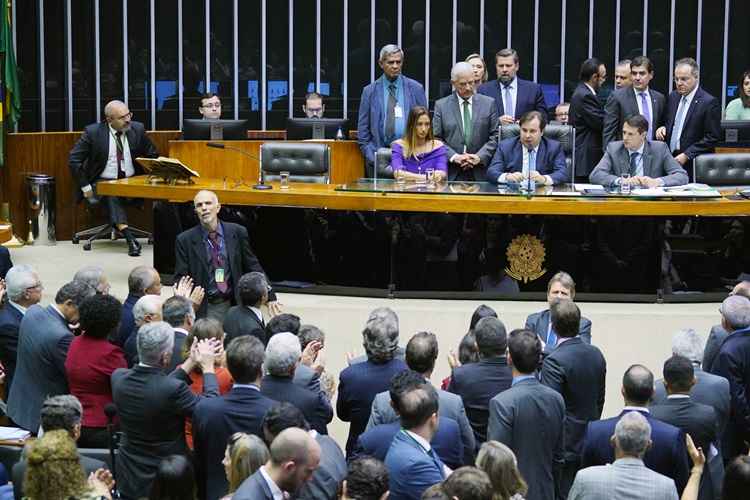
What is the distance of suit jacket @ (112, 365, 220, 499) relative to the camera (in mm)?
5922

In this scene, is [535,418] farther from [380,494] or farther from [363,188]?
[363,188]

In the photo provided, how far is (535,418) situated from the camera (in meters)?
5.92

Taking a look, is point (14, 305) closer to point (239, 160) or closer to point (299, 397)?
point (299, 397)

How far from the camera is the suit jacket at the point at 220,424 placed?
5.68m

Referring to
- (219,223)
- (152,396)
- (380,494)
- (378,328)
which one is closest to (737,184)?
(219,223)

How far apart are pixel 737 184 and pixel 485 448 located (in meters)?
6.69

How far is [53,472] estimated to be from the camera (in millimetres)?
4770

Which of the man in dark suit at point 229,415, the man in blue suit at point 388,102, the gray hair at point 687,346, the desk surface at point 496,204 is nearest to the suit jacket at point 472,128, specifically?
the man in blue suit at point 388,102

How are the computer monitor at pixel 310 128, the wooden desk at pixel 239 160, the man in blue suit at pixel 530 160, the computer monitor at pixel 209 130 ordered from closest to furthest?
1. the man in blue suit at pixel 530 160
2. the wooden desk at pixel 239 160
3. the computer monitor at pixel 209 130
4. the computer monitor at pixel 310 128

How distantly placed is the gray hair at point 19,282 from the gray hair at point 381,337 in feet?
6.33

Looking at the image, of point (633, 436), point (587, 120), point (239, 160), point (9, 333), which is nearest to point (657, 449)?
point (633, 436)

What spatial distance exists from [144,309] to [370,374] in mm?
1194

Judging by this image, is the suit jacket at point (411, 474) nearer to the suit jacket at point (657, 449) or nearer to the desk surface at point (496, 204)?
the suit jacket at point (657, 449)

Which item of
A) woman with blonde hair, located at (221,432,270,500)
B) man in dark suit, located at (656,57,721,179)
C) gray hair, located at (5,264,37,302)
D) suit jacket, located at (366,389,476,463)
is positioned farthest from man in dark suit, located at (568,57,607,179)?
woman with blonde hair, located at (221,432,270,500)
